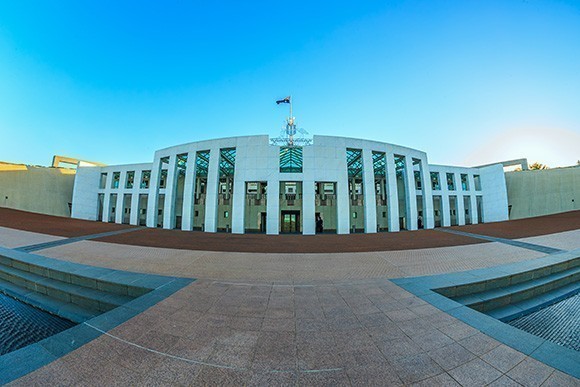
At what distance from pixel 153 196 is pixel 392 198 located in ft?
85.6

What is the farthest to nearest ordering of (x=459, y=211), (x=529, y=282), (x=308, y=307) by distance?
(x=459, y=211), (x=529, y=282), (x=308, y=307)

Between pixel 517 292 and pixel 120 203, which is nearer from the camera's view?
pixel 517 292

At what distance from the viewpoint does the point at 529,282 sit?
19.0 feet

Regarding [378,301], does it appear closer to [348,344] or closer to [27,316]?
[348,344]

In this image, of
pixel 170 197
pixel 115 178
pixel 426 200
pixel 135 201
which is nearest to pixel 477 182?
pixel 426 200

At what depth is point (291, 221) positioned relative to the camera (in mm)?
25844

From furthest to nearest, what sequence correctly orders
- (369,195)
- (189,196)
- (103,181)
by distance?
(103,181) < (189,196) < (369,195)

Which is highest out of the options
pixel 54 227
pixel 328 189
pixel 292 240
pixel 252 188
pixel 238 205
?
pixel 252 188

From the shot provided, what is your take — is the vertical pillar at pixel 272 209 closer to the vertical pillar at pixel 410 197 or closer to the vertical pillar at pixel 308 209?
the vertical pillar at pixel 308 209

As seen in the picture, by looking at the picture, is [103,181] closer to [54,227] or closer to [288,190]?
[54,227]

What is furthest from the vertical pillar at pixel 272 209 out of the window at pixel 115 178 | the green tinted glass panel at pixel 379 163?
the window at pixel 115 178

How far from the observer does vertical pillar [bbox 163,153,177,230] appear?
2153cm

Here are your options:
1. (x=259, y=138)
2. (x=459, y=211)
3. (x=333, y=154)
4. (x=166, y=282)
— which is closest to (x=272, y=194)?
(x=259, y=138)

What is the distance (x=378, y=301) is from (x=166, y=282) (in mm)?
5168
